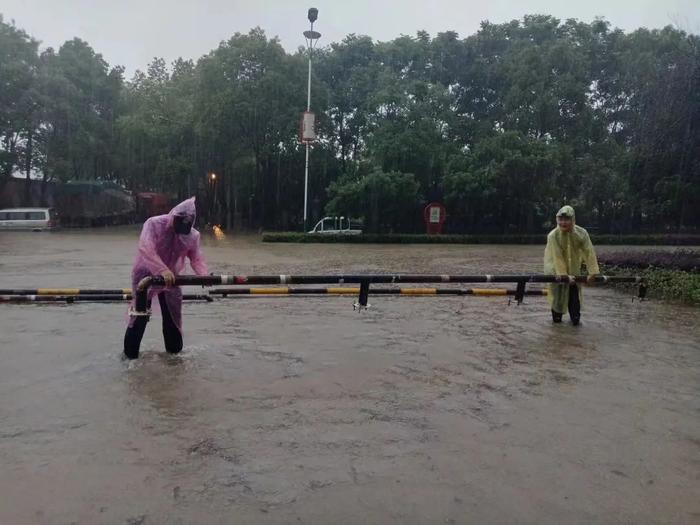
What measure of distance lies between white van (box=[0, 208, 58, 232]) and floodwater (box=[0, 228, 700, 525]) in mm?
28754

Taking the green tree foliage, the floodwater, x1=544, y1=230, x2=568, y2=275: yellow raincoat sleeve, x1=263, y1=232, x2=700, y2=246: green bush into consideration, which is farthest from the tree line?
the floodwater

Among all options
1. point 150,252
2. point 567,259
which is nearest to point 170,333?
point 150,252

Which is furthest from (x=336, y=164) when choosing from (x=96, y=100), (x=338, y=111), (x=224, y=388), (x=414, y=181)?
(x=224, y=388)

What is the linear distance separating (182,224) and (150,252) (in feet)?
1.23

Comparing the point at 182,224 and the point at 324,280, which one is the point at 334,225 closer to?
the point at 324,280

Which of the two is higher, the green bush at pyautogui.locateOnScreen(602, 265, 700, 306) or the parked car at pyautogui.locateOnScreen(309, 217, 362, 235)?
the parked car at pyautogui.locateOnScreen(309, 217, 362, 235)

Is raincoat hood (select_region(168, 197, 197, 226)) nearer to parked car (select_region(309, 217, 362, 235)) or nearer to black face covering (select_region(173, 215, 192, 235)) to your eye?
black face covering (select_region(173, 215, 192, 235))

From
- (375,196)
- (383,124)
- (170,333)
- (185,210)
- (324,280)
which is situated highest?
(383,124)

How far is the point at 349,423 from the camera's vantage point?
170 inches

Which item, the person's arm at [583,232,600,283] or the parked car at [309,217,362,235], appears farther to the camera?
the parked car at [309,217,362,235]

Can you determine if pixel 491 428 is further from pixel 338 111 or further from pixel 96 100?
pixel 96 100

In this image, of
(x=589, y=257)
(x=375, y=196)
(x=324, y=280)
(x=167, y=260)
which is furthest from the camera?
(x=375, y=196)

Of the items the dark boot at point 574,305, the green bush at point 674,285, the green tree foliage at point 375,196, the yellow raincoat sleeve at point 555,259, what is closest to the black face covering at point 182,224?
the yellow raincoat sleeve at point 555,259

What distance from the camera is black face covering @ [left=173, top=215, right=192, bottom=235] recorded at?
18.4ft
